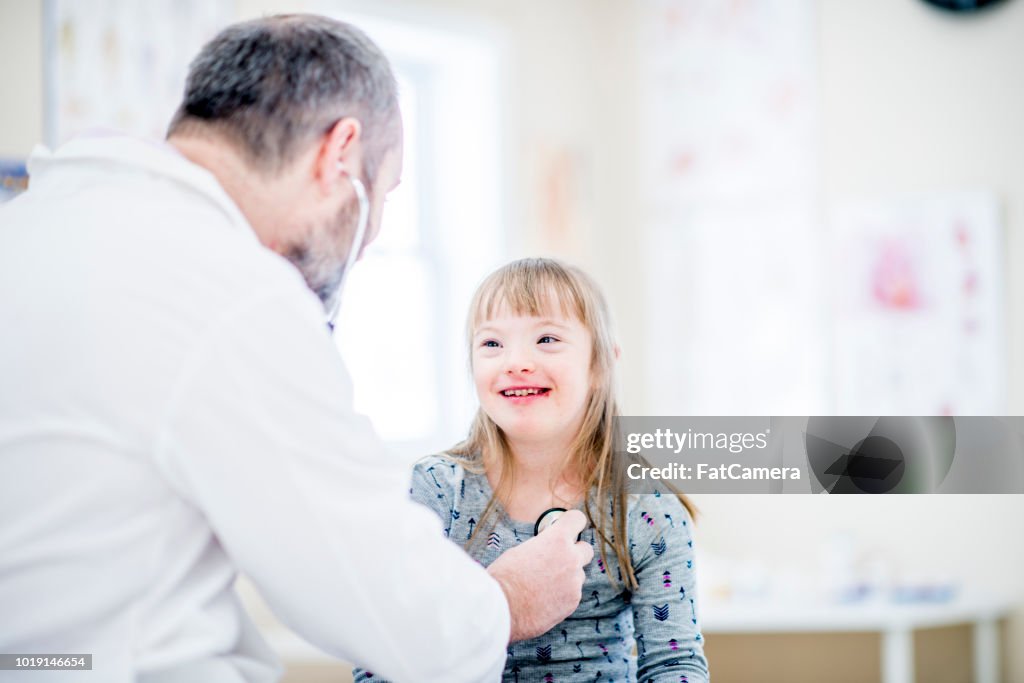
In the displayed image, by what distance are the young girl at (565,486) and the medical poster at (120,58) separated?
2046mm

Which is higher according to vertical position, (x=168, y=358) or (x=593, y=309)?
(x=593, y=309)

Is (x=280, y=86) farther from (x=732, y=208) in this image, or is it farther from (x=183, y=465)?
(x=732, y=208)

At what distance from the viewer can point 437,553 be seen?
3.59 ft

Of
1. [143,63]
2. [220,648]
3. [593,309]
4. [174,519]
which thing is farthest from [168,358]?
[143,63]

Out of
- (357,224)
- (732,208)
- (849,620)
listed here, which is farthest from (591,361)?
(732,208)

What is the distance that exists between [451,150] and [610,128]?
0.83 m

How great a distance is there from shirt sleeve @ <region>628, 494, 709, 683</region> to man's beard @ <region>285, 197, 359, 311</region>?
0.65 metres

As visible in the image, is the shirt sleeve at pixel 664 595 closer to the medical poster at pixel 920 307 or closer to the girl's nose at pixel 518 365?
the girl's nose at pixel 518 365

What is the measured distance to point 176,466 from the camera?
38.7 inches

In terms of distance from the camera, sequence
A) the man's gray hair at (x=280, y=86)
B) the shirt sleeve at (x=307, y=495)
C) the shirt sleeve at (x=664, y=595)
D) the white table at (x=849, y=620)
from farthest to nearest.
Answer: the white table at (x=849, y=620) < the shirt sleeve at (x=664, y=595) < the man's gray hair at (x=280, y=86) < the shirt sleeve at (x=307, y=495)

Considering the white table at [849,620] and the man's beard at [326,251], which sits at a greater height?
the man's beard at [326,251]

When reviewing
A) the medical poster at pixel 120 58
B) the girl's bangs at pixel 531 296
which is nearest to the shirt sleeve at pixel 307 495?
the girl's bangs at pixel 531 296

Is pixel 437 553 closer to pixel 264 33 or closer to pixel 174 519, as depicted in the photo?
pixel 174 519

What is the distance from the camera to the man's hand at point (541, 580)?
129 cm
